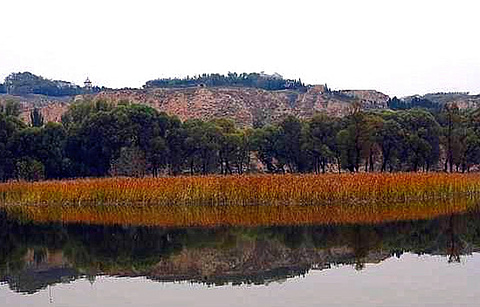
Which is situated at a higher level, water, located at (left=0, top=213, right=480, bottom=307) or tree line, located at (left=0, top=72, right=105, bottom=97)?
tree line, located at (left=0, top=72, right=105, bottom=97)

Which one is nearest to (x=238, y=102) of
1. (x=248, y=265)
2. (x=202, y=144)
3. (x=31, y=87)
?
(x=202, y=144)

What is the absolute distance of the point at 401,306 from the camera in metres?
11.4

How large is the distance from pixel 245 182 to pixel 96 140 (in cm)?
2089

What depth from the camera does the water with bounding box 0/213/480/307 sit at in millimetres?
12719

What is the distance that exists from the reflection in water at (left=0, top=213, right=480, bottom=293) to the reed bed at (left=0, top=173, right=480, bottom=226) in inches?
92.0

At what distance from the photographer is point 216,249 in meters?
18.8

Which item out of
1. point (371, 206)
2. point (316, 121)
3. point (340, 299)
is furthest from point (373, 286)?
point (316, 121)

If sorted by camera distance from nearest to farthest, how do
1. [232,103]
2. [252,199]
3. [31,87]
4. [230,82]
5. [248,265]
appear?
[248,265], [252,199], [232,103], [230,82], [31,87]

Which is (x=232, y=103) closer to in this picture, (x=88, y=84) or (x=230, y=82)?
(x=230, y=82)

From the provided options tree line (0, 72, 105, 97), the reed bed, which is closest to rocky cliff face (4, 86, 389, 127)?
tree line (0, 72, 105, 97)

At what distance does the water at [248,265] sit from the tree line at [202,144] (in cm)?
2192

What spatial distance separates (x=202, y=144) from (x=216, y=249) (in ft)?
98.6

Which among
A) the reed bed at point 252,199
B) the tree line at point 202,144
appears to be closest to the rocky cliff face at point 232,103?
the tree line at point 202,144

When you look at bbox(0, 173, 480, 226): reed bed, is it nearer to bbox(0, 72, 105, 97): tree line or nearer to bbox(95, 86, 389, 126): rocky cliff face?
bbox(95, 86, 389, 126): rocky cliff face
